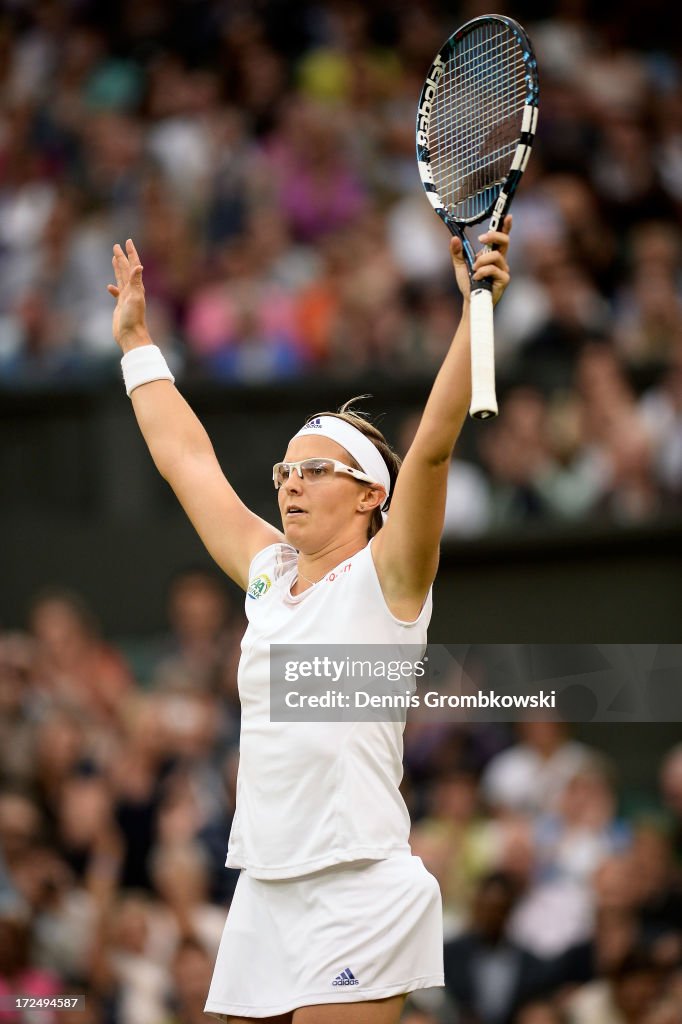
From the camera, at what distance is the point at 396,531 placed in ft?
12.0

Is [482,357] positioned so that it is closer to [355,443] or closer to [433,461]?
[433,461]

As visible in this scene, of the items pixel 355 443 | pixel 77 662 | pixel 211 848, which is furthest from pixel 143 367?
pixel 77 662

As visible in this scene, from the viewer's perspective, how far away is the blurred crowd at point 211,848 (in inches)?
279

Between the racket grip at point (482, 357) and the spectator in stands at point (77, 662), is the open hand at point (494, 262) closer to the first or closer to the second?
the racket grip at point (482, 357)

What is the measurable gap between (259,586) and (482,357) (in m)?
0.89

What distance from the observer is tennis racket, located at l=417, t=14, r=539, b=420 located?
4.04 meters

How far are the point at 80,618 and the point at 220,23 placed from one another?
17.3 ft

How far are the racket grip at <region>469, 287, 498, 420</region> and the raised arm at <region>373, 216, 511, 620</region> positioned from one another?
3cm

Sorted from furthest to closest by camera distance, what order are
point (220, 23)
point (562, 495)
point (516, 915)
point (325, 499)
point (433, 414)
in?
point (220, 23)
point (562, 495)
point (516, 915)
point (325, 499)
point (433, 414)

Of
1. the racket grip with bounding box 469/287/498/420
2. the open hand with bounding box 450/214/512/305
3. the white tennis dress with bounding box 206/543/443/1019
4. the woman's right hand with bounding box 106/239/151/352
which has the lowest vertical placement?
the white tennis dress with bounding box 206/543/443/1019

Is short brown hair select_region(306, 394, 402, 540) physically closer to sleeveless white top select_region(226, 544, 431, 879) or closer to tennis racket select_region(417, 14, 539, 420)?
sleeveless white top select_region(226, 544, 431, 879)

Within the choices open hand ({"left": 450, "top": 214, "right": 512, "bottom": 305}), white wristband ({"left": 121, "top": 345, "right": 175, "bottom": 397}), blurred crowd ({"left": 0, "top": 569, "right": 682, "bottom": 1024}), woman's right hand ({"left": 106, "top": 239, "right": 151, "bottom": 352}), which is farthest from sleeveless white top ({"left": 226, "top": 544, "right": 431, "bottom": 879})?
blurred crowd ({"left": 0, "top": 569, "right": 682, "bottom": 1024})

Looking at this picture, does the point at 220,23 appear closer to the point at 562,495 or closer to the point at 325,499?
the point at 562,495

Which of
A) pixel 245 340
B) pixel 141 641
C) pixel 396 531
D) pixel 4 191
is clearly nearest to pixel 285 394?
pixel 245 340
